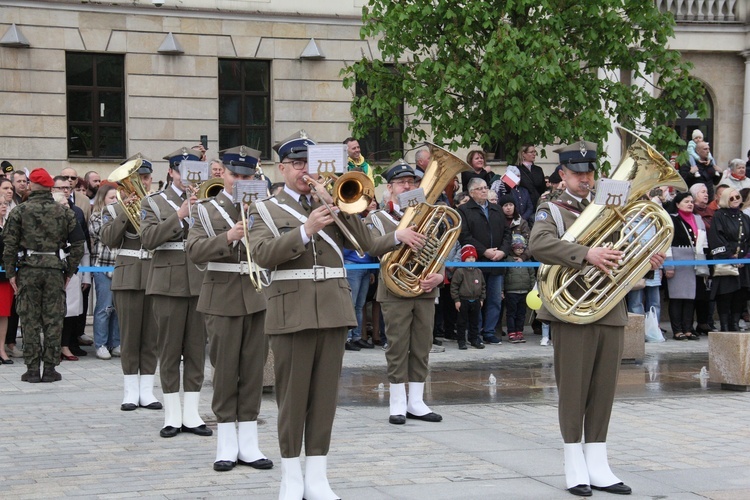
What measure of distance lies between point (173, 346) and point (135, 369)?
4.24 ft

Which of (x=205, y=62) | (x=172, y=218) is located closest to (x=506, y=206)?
(x=172, y=218)

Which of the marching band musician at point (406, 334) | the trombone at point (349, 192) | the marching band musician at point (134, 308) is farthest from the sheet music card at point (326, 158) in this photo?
the marching band musician at point (134, 308)

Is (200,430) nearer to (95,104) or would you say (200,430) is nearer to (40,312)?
(40,312)

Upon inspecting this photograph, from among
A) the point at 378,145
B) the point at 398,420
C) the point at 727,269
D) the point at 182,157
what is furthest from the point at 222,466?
the point at 378,145

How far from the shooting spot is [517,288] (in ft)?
57.1

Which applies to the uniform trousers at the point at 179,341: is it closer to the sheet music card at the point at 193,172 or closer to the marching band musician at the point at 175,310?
Result: the marching band musician at the point at 175,310

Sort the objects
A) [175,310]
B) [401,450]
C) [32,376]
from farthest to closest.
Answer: [32,376] < [175,310] < [401,450]

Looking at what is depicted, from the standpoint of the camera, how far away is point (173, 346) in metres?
10.4

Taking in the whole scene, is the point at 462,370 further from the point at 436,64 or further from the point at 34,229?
the point at 436,64

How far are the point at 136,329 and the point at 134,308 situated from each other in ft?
0.64

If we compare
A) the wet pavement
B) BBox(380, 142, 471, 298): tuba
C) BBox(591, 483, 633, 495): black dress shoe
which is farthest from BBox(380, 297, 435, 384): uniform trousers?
BBox(591, 483, 633, 495): black dress shoe

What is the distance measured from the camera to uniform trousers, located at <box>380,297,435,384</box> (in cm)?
1112

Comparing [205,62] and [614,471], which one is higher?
[205,62]

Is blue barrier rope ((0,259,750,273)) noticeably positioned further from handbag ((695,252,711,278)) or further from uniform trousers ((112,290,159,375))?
uniform trousers ((112,290,159,375))
